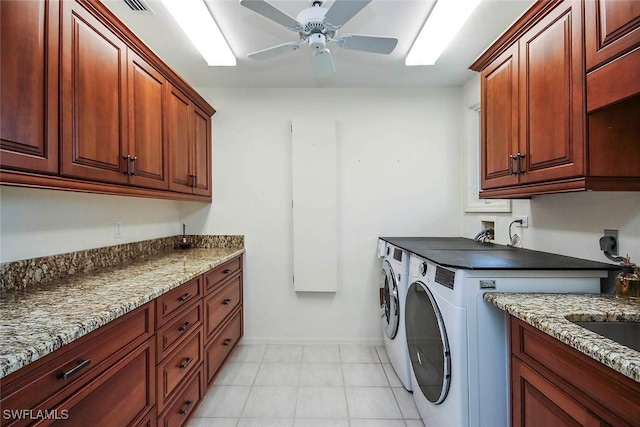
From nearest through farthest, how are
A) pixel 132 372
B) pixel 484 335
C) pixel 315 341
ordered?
pixel 132 372
pixel 484 335
pixel 315 341

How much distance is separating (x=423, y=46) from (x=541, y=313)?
6.30ft

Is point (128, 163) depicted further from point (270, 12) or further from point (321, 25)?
point (321, 25)

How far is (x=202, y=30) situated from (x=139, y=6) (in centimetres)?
36

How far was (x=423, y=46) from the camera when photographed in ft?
7.13

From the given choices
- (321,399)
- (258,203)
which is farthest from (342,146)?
(321,399)

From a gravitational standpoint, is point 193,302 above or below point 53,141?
below

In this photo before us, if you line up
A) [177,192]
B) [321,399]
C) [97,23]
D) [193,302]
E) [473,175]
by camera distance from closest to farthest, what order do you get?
[97,23], [193,302], [321,399], [177,192], [473,175]

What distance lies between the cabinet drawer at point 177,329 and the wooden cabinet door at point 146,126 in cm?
81

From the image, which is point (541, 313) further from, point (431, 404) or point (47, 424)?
point (47, 424)

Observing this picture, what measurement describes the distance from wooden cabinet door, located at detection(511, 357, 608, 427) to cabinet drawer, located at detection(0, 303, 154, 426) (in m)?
1.48

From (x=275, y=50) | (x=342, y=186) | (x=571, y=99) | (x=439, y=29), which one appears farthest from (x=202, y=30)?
(x=571, y=99)

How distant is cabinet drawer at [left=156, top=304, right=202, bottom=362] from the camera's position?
A: 1.43m

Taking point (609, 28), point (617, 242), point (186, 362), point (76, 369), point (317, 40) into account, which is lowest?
point (186, 362)

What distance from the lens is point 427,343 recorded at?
1649mm
